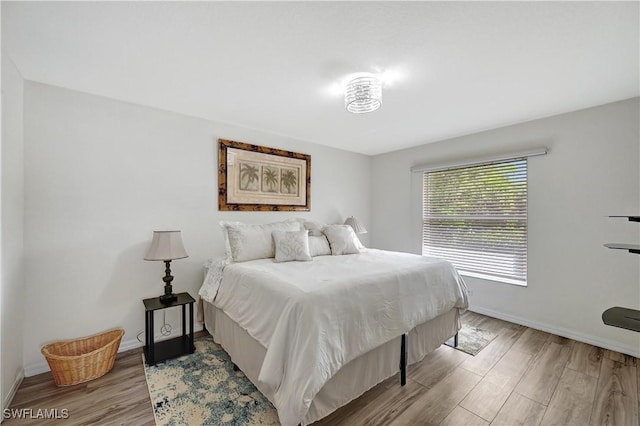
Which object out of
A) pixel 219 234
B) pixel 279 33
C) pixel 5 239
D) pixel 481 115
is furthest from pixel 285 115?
pixel 5 239

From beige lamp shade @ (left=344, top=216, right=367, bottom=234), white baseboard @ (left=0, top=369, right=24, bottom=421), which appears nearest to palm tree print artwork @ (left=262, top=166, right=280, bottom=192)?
beige lamp shade @ (left=344, top=216, right=367, bottom=234)

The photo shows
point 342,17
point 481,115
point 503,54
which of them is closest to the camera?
point 342,17

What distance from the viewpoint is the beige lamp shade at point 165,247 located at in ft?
7.58

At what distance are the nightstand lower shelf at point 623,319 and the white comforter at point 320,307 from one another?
3.16 feet

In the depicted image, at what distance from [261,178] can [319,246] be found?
1.16 m

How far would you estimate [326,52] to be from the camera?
1.74 meters

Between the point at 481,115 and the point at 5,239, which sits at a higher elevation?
the point at 481,115

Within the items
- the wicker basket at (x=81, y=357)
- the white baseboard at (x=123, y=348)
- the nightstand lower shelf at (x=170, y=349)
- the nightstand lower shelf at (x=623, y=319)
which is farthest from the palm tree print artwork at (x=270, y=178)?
the nightstand lower shelf at (x=623, y=319)

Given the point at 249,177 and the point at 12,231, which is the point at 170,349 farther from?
the point at 249,177

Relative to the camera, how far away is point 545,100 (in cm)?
249

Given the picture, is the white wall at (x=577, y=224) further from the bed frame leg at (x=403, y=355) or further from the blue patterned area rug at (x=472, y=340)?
the bed frame leg at (x=403, y=355)

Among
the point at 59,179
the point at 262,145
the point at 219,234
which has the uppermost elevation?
the point at 262,145

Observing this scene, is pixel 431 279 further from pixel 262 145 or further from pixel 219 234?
pixel 262 145

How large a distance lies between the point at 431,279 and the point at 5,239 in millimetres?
3100
